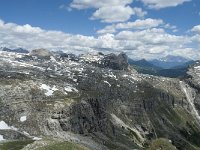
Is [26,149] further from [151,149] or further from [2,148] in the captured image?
[151,149]

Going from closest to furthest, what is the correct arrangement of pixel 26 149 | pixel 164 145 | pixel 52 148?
pixel 52 148 → pixel 26 149 → pixel 164 145

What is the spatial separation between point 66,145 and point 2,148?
144ft

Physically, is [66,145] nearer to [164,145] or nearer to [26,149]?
[26,149]

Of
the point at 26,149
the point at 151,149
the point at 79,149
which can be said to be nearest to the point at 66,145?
the point at 79,149

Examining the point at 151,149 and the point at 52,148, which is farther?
the point at 151,149

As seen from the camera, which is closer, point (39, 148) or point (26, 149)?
point (39, 148)

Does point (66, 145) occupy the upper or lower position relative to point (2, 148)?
upper

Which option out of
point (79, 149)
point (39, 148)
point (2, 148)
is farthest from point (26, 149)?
point (2, 148)

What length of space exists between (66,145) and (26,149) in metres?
12.0

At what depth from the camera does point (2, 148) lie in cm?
12988

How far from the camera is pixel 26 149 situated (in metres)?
99.2

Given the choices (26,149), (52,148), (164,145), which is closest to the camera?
(52,148)

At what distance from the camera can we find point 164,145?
5000 inches

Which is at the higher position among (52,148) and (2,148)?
(52,148)
